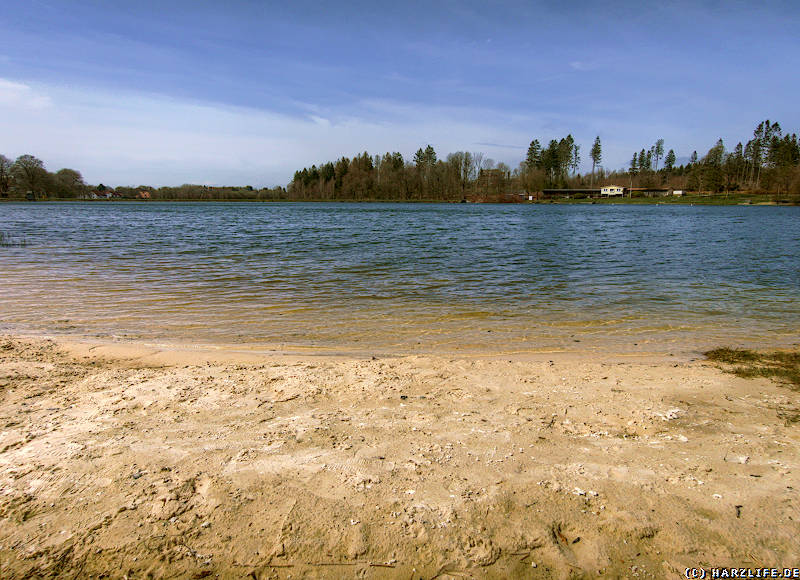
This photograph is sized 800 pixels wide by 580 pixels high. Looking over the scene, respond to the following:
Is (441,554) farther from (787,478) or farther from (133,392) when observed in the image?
→ (133,392)

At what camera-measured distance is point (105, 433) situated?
3889 millimetres

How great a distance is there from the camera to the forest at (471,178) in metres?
123

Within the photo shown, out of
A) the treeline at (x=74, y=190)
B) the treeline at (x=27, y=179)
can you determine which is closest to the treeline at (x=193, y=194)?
the treeline at (x=74, y=190)

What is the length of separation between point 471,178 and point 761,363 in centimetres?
15083

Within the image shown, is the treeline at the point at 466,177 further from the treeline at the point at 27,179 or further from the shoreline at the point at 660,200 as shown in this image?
the treeline at the point at 27,179

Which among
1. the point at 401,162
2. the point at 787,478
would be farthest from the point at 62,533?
the point at 401,162

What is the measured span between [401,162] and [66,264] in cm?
13814

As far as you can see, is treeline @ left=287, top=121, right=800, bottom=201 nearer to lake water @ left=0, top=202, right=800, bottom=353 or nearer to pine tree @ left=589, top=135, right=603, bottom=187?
pine tree @ left=589, top=135, right=603, bottom=187

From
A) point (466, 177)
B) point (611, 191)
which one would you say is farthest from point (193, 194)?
point (611, 191)

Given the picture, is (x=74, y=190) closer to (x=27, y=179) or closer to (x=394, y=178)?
(x=27, y=179)

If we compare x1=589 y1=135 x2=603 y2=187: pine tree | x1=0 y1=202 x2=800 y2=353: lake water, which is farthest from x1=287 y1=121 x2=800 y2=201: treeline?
x1=0 y1=202 x2=800 y2=353: lake water

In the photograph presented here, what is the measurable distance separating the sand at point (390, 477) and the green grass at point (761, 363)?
54cm

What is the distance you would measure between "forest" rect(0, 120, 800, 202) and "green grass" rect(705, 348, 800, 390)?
136 meters

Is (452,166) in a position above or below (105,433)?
above
